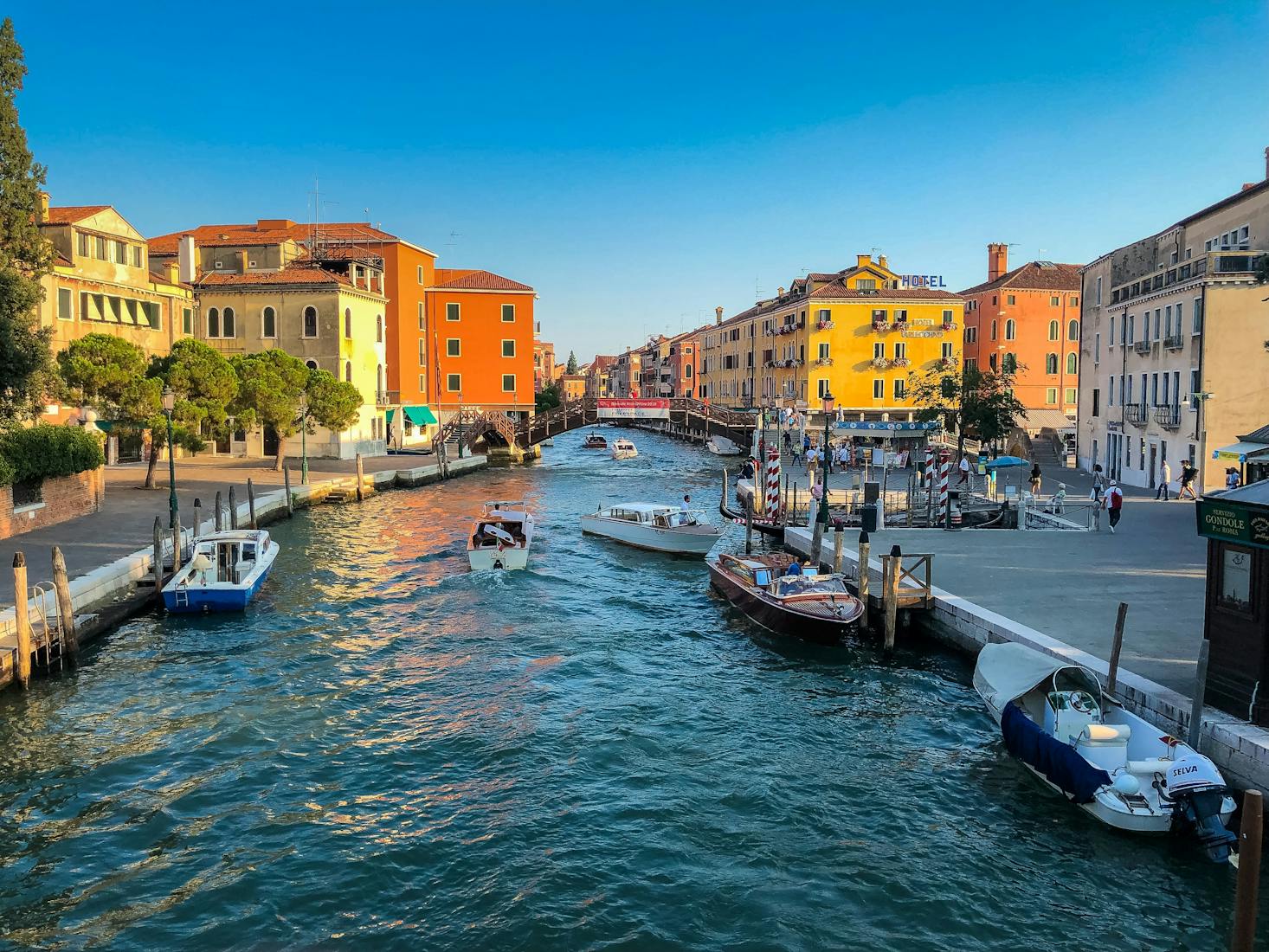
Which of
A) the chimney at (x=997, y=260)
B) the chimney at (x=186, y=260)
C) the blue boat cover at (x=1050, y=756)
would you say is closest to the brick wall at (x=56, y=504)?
the blue boat cover at (x=1050, y=756)

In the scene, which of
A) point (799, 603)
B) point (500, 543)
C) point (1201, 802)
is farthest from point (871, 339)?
point (1201, 802)

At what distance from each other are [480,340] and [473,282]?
146 inches

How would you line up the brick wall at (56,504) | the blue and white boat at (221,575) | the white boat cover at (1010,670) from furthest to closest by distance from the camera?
the brick wall at (56,504)
the blue and white boat at (221,575)
the white boat cover at (1010,670)

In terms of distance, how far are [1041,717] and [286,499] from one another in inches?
1038

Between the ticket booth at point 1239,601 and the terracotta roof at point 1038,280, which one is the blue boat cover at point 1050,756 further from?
Result: the terracotta roof at point 1038,280

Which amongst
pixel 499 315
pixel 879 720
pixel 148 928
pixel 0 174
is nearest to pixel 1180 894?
pixel 879 720

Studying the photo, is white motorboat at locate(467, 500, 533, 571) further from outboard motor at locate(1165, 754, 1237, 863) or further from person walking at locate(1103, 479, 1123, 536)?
outboard motor at locate(1165, 754, 1237, 863)

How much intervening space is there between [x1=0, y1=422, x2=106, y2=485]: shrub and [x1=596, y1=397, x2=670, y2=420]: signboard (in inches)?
1479

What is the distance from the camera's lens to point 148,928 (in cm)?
865

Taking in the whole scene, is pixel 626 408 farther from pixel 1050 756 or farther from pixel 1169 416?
pixel 1050 756

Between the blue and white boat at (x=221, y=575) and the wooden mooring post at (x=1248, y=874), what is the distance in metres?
17.4

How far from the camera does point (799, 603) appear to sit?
17703mm

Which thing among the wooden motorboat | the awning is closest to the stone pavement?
the wooden motorboat

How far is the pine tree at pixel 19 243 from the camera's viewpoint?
20344 millimetres
